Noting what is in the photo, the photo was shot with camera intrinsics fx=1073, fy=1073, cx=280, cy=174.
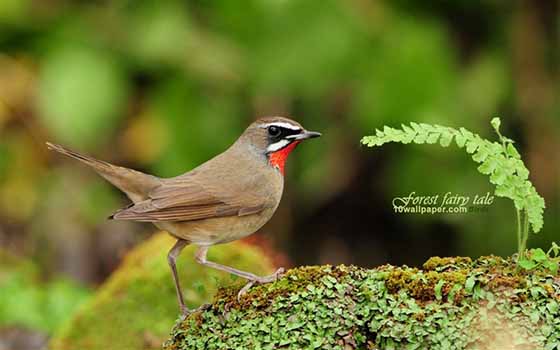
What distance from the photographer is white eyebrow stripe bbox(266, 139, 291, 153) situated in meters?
6.11

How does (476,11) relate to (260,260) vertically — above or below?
above

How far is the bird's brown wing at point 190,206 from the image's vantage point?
226 inches

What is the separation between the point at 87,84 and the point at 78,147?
0.61m

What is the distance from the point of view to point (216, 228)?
5.73 meters

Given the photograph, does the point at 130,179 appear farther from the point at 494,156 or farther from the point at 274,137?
the point at 494,156

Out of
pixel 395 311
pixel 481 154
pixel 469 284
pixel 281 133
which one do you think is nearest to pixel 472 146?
pixel 481 154

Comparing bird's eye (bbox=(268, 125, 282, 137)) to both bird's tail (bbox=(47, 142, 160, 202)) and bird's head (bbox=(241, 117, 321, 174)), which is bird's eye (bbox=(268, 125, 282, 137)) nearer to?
bird's head (bbox=(241, 117, 321, 174))

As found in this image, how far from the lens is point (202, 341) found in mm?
5125

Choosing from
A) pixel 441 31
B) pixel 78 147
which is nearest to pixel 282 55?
pixel 441 31

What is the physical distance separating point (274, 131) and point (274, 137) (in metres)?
0.04

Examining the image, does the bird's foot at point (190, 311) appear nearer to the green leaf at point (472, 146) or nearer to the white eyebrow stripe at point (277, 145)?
the white eyebrow stripe at point (277, 145)

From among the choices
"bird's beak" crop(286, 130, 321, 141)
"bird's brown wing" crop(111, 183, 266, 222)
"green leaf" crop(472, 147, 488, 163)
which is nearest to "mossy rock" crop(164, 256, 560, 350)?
"green leaf" crop(472, 147, 488, 163)

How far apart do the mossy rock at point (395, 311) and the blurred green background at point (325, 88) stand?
472cm

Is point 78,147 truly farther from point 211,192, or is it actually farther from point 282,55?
point 211,192
